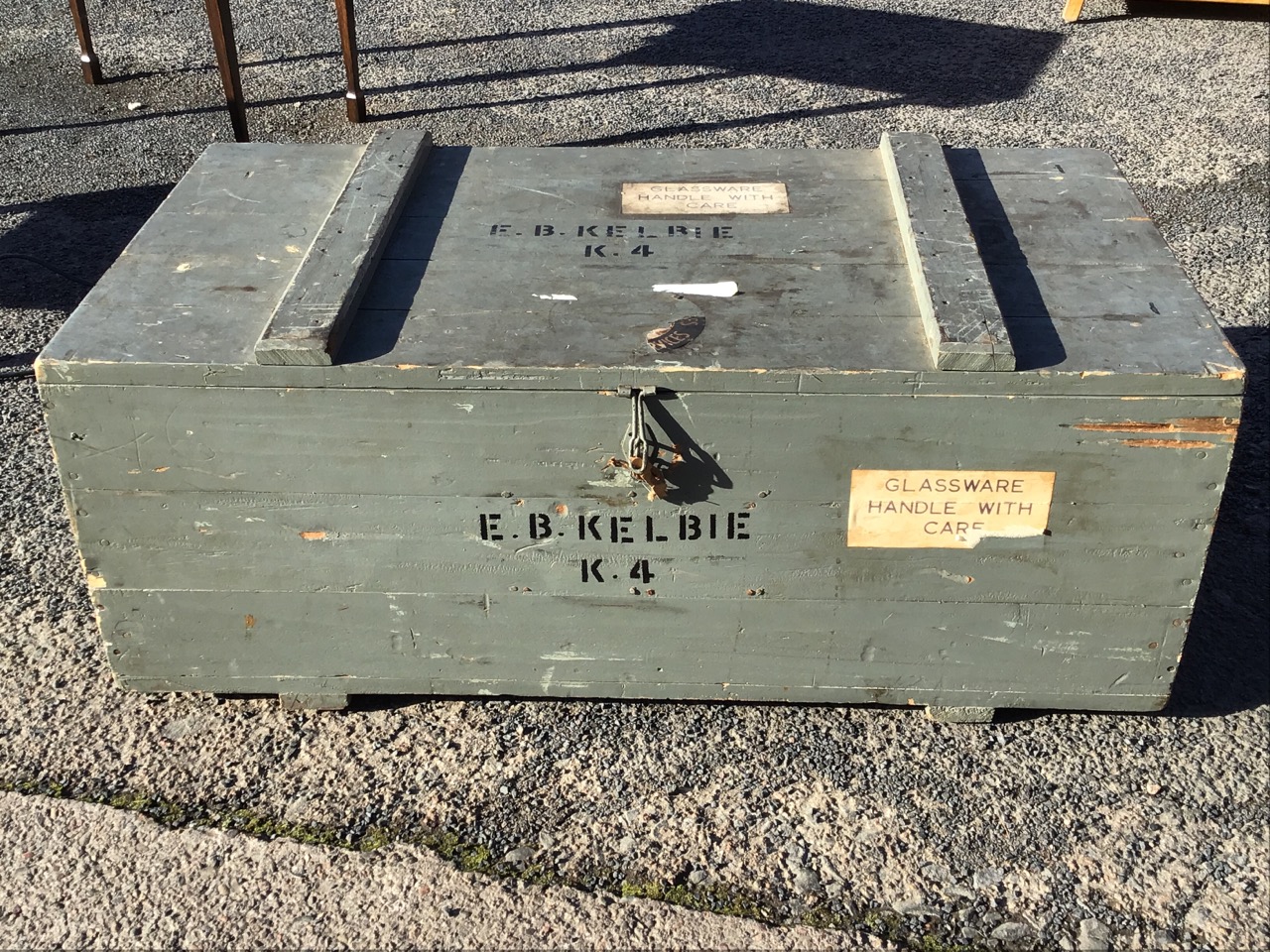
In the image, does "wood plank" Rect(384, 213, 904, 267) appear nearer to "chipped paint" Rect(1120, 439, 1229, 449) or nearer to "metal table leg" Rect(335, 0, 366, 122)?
"chipped paint" Rect(1120, 439, 1229, 449)

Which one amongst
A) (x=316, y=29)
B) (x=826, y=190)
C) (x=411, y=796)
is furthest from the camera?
(x=316, y=29)

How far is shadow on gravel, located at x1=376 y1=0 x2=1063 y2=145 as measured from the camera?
7023mm

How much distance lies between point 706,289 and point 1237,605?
6.10ft

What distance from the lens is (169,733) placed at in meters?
3.10

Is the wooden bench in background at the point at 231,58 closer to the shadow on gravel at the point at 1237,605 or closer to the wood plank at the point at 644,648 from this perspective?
the wood plank at the point at 644,648

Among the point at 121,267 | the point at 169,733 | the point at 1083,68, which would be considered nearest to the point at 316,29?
the point at 1083,68

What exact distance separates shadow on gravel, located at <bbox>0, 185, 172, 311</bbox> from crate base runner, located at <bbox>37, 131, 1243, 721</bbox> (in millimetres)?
2231

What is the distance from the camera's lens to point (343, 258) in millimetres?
2906

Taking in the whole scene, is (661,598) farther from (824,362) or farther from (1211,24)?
(1211,24)

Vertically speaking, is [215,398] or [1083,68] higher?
[215,398]

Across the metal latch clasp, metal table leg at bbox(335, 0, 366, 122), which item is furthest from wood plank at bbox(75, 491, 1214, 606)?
metal table leg at bbox(335, 0, 366, 122)

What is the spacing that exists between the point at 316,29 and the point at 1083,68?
16.0 ft

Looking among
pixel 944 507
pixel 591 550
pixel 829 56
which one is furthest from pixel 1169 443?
pixel 829 56

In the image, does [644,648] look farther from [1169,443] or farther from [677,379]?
[1169,443]
